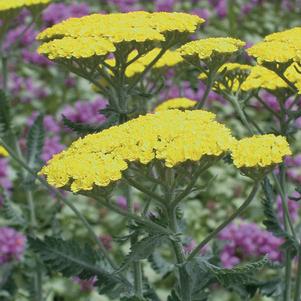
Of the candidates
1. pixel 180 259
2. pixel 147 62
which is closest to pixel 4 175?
pixel 147 62

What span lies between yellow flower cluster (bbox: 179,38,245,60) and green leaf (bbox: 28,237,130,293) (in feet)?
2.27

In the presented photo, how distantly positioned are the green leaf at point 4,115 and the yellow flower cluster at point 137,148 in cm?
88

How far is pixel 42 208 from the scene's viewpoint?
467 centimetres

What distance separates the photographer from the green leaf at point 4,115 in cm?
292

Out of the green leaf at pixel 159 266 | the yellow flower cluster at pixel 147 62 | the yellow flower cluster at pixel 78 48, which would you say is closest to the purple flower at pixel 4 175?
the green leaf at pixel 159 266

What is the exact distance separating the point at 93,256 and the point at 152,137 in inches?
28.6

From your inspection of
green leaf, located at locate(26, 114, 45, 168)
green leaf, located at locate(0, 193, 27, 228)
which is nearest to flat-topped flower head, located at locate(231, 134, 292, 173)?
green leaf, located at locate(26, 114, 45, 168)

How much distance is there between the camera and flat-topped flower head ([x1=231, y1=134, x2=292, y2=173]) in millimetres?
1945

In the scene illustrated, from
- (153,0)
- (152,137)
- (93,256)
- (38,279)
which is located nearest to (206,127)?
(152,137)

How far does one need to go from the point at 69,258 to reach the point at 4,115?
2.14 feet

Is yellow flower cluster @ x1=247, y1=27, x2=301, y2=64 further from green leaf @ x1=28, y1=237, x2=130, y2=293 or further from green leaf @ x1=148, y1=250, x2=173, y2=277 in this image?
green leaf @ x1=148, y1=250, x2=173, y2=277

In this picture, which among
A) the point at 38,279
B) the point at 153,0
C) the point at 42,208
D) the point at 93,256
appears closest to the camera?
the point at 93,256

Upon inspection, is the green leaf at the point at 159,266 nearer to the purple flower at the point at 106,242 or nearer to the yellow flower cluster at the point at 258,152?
the purple flower at the point at 106,242

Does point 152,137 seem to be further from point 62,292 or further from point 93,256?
point 62,292
